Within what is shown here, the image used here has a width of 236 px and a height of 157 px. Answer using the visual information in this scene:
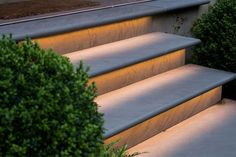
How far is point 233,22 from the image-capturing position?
384cm

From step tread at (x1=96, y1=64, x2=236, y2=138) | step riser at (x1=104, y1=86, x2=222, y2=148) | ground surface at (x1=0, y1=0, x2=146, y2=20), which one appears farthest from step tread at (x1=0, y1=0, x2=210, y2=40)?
step riser at (x1=104, y1=86, x2=222, y2=148)

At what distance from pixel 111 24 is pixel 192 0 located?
1.08 metres

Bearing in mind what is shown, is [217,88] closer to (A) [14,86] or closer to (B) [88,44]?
(B) [88,44]

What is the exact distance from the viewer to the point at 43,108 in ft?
5.22

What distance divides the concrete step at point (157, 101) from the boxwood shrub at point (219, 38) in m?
0.19

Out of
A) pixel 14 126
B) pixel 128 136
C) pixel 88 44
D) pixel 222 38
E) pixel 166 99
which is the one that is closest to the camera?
pixel 14 126

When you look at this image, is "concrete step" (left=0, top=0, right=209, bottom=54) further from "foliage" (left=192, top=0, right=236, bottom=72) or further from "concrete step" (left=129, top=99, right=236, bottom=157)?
"concrete step" (left=129, top=99, right=236, bottom=157)

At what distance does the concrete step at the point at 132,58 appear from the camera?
9.89ft

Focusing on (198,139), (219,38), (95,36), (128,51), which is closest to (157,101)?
(198,139)

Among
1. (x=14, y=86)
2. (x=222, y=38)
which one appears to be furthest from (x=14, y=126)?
(x=222, y=38)

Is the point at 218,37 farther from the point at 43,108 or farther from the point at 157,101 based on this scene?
the point at 43,108

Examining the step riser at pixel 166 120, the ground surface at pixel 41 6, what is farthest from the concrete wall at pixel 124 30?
the step riser at pixel 166 120

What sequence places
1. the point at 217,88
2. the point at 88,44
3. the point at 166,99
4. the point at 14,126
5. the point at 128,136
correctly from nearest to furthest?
the point at 14,126
the point at 128,136
the point at 166,99
the point at 88,44
the point at 217,88

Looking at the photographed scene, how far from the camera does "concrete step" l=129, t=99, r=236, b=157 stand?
2.78 m
